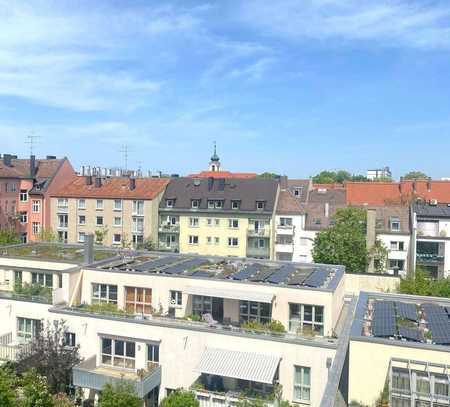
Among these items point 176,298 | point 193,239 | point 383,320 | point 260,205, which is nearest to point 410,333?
point 383,320

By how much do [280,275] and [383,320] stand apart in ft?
29.2

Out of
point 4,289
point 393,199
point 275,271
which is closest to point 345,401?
point 275,271

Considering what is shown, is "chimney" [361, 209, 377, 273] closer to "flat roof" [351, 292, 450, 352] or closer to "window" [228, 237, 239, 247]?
"window" [228, 237, 239, 247]

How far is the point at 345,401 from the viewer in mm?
17375

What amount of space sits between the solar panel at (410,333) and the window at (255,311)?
838 centimetres

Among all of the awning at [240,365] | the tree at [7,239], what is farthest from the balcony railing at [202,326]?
the tree at [7,239]

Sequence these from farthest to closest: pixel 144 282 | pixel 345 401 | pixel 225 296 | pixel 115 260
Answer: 1. pixel 115 260
2. pixel 144 282
3. pixel 225 296
4. pixel 345 401

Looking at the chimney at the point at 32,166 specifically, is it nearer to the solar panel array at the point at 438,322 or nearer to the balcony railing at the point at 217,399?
the balcony railing at the point at 217,399

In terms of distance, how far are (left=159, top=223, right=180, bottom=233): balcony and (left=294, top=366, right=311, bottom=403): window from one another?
43322 mm

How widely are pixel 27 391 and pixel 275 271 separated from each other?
15.2 meters

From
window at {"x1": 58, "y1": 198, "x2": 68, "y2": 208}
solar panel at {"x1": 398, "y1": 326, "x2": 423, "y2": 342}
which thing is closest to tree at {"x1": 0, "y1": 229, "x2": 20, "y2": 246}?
window at {"x1": 58, "y1": 198, "x2": 68, "y2": 208}

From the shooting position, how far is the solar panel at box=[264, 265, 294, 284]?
26.4 metres

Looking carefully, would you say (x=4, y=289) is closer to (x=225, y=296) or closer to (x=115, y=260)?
(x=115, y=260)

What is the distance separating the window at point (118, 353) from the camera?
25.1 m
